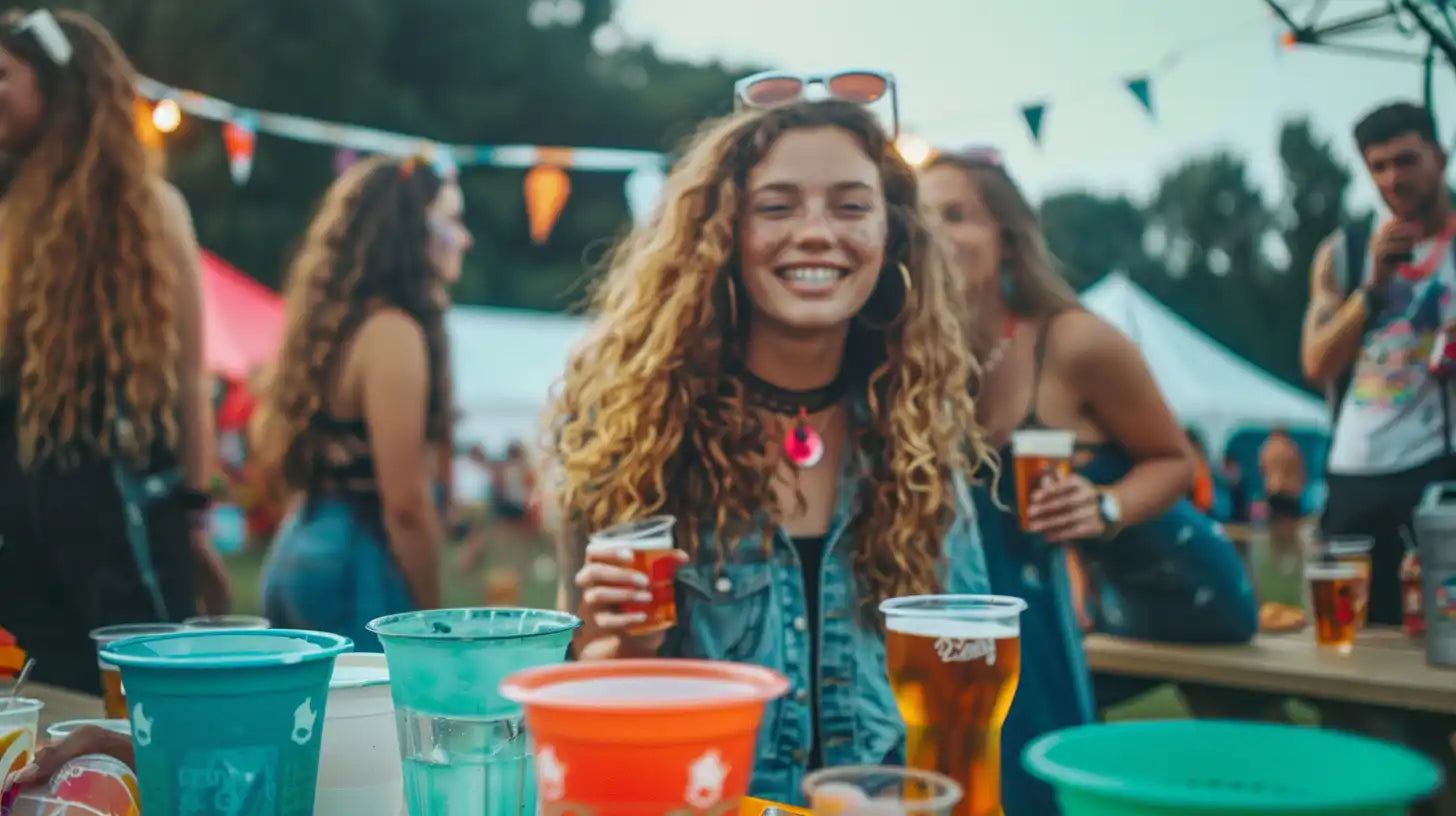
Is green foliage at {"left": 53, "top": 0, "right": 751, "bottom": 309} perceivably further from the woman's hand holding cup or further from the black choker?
the woman's hand holding cup

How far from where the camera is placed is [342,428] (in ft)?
10.5

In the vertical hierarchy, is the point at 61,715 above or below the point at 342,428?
below

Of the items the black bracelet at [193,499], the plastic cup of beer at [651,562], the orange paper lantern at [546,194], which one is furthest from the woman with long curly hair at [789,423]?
the orange paper lantern at [546,194]

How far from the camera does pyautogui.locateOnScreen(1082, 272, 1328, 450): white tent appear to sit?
12.2 m

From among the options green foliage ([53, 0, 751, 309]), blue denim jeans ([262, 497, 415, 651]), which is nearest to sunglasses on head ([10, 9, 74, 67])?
blue denim jeans ([262, 497, 415, 651])

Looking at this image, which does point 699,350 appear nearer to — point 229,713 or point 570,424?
point 570,424

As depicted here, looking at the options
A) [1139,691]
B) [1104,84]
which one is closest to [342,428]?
[1139,691]

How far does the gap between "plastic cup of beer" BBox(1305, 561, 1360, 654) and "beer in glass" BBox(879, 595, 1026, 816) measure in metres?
2.21

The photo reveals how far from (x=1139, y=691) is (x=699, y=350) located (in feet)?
6.11

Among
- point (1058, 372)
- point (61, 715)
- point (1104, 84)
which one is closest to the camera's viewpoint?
point (61, 715)

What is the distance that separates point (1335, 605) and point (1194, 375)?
10509 millimetres

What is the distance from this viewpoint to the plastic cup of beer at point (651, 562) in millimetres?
1431

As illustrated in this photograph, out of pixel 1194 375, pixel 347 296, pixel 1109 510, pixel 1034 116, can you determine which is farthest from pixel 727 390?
pixel 1194 375

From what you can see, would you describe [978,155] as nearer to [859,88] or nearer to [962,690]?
[859,88]
